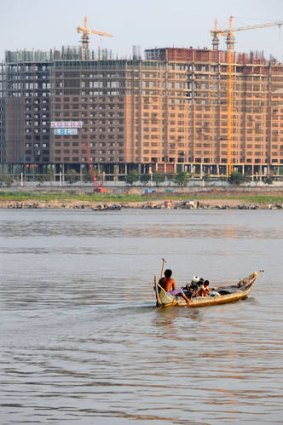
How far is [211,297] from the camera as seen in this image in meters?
58.8

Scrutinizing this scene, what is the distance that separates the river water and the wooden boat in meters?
0.44

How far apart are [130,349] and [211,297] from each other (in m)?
A: 15.5

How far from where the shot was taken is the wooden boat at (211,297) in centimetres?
5606

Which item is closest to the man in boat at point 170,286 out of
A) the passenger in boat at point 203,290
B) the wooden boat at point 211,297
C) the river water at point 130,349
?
the wooden boat at point 211,297

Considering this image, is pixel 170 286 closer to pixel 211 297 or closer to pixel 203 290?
pixel 203 290

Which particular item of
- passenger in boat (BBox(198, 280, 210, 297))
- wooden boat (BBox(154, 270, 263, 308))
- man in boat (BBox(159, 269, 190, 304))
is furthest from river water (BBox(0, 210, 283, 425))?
passenger in boat (BBox(198, 280, 210, 297))

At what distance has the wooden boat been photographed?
5606 cm

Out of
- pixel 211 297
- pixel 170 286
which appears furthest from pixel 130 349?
pixel 211 297

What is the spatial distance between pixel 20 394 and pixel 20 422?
144 inches

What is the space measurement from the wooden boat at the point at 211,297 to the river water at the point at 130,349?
1.46 ft

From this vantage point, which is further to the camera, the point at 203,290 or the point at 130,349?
the point at 203,290

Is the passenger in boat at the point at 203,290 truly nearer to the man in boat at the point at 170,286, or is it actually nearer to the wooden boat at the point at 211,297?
the wooden boat at the point at 211,297

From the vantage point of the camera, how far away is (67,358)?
41.5 meters

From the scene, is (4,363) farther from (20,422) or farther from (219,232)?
(219,232)
